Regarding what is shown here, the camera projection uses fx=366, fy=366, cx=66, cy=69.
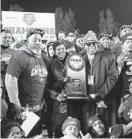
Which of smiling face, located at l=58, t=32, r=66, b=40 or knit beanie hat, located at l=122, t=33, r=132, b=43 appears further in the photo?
knit beanie hat, located at l=122, t=33, r=132, b=43

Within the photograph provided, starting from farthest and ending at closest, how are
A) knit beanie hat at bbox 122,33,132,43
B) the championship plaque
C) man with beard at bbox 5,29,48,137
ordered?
knit beanie hat at bbox 122,33,132,43, the championship plaque, man with beard at bbox 5,29,48,137

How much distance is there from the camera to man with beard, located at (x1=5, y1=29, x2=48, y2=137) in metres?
2.62

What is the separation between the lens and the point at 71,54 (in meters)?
2.76

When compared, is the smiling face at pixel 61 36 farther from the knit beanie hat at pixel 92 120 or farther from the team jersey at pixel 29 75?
the knit beanie hat at pixel 92 120

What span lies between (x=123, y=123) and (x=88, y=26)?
2.58 ft

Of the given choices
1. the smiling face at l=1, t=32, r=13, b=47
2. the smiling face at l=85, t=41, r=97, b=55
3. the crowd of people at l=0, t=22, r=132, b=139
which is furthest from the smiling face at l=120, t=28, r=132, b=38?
the smiling face at l=1, t=32, r=13, b=47

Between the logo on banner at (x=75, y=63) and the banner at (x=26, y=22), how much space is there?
20 centimetres

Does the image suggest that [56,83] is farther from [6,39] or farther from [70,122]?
[6,39]

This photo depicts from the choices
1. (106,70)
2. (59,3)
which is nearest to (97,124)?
(106,70)

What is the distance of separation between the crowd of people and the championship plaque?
3 cm

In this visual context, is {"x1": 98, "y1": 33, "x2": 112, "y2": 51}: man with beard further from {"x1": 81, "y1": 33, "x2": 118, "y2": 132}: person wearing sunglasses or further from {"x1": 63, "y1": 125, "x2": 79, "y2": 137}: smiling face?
{"x1": 63, "y1": 125, "x2": 79, "y2": 137}: smiling face

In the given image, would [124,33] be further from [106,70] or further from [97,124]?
[97,124]

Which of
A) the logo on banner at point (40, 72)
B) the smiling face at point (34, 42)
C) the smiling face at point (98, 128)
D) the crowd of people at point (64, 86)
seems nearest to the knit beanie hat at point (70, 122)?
the crowd of people at point (64, 86)

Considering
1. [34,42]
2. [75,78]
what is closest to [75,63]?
[75,78]
